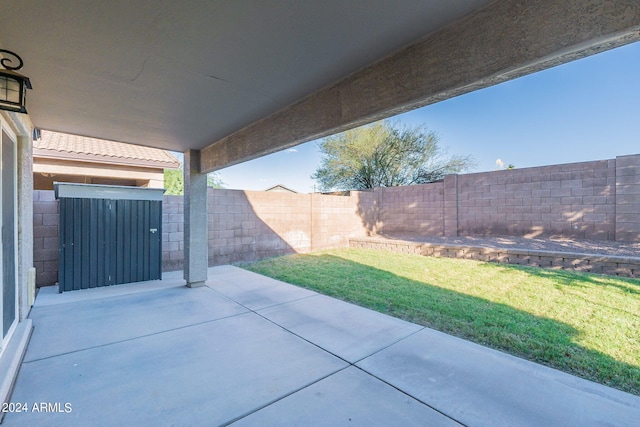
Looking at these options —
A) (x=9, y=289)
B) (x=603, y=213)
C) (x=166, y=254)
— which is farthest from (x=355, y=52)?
(x=603, y=213)

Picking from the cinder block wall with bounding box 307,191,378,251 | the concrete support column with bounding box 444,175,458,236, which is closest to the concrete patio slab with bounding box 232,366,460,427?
the cinder block wall with bounding box 307,191,378,251

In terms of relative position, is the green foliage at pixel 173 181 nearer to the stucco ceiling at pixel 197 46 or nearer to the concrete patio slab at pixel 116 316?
the concrete patio slab at pixel 116 316

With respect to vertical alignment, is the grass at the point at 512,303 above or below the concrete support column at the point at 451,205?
below

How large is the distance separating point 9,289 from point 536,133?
58.0 ft

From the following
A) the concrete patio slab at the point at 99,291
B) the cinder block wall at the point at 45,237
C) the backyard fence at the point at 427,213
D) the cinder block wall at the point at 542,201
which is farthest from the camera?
the cinder block wall at the point at 542,201

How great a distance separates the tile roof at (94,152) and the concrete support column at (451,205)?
9206 mm

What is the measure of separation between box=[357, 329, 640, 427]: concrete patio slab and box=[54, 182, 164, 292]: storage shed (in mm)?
4967

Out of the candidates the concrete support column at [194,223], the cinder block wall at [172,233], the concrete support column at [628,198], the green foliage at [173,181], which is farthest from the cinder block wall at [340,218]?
the green foliage at [173,181]

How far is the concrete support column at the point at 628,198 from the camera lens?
7016 mm

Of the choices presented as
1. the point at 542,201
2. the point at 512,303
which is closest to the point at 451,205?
the point at 542,201

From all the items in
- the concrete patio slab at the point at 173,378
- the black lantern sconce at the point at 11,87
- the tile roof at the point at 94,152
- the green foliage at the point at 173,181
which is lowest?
the concrete patio slab at the point at 173,378

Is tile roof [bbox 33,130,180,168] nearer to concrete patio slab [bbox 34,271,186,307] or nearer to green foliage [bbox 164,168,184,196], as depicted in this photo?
concrete patio slab [bbox 34,271,186,307]

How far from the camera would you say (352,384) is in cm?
229

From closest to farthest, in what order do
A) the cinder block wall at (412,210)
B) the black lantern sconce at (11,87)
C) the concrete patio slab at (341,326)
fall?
the black lantern sconce at (11,87) < the concrete patio slab at (341,326) < the cinder block wall at (412,210)
